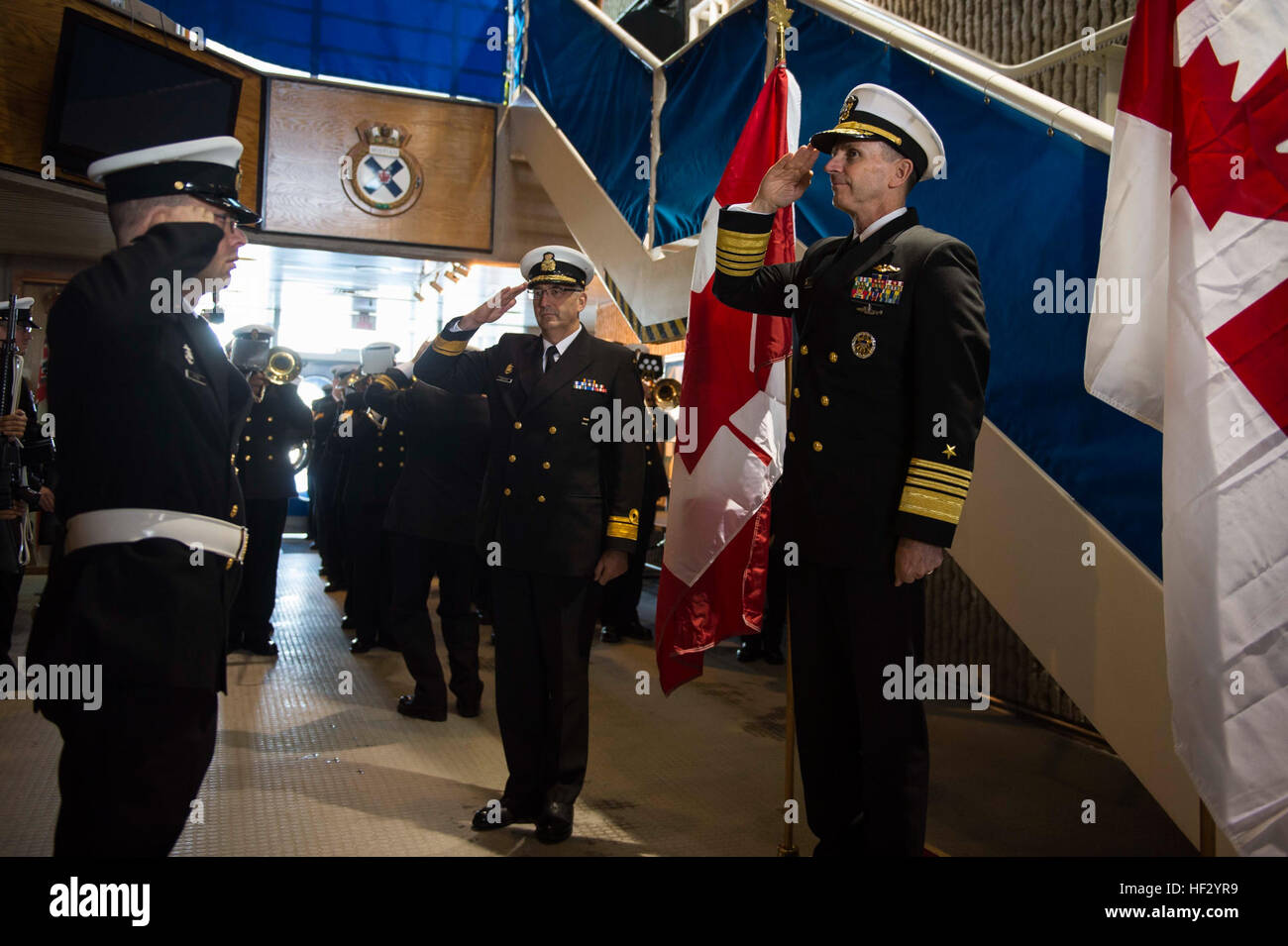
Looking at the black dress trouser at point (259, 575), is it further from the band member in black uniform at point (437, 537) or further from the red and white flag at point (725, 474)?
the red and white flag at point (725, 474)

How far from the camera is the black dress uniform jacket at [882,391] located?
6.76ft

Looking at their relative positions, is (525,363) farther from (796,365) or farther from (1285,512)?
(1285,512)

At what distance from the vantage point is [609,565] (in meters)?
3.12

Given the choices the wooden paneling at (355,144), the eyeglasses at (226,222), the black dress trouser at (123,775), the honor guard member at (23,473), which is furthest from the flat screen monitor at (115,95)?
the black dress trouser at (123,775)

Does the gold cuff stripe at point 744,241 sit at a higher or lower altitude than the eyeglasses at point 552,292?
higher

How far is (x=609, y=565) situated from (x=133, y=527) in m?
1.62

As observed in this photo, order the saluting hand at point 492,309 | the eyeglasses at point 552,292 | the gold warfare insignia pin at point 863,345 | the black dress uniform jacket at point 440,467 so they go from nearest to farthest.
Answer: the gold warfare insignia pin at point 863,345 < the saluting hand at point 492,309 < the eyeglasses at point 552,292 < the black dress uniform jacket at point 440,467

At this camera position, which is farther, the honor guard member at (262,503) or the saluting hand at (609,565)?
the honor guard member at (262,503)

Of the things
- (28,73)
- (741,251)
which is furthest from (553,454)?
(28,73)

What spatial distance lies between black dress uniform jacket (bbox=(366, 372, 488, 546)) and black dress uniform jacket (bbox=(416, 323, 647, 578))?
3.74 feet

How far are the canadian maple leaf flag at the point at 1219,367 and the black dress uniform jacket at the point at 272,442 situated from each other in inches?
189

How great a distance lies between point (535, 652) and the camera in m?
3.17

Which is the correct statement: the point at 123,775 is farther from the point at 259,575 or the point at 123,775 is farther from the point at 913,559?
the point at 259,575

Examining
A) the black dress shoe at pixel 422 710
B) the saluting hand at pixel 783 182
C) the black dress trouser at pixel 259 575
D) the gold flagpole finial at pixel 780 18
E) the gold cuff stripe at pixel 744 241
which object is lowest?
the black dress shoe at pixel 422 710
